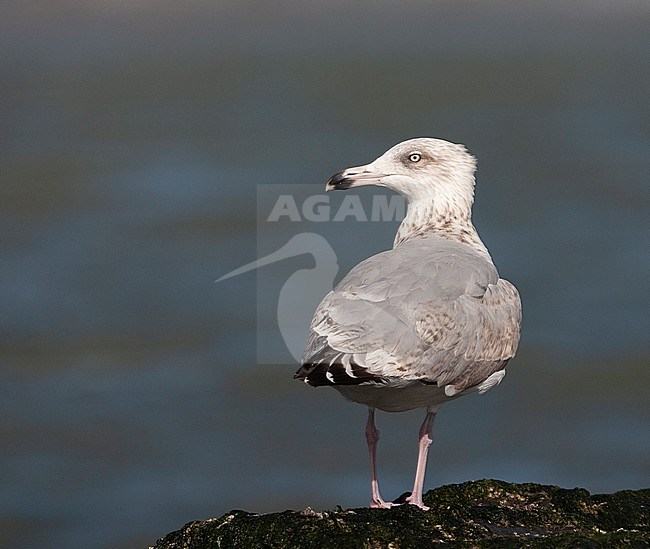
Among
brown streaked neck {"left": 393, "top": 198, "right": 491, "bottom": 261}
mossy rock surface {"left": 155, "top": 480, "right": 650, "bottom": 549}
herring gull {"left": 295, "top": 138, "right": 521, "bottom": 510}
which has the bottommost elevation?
mossy rock surface {"left": 155, "top": 480, "right": 650, "bottom": 549}

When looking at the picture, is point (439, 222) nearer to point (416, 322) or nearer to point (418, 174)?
point (418, 174)

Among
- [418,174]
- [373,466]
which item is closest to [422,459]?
[373,466]

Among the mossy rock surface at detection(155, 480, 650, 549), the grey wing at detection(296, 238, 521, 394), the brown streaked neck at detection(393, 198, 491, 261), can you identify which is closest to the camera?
the mossy rock surface at detection(155, 480, 650, 549)

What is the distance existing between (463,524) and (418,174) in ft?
10.2

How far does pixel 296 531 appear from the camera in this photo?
5703mm

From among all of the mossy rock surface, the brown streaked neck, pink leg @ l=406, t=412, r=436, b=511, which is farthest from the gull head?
the mossy rock surface

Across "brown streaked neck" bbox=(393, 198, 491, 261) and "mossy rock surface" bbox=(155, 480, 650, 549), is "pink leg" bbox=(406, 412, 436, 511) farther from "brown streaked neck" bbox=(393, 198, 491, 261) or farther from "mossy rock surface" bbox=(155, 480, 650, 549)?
"brown streaked neck" bbox=(393, 198, 491, 261)

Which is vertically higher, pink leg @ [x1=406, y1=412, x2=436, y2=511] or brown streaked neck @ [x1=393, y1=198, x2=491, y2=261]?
brown streaked neck @ [x1=393, y1=198, x2=491, y2=261]

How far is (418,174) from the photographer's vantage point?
8.36 m

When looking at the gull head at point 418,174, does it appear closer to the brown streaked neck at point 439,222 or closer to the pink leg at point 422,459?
the brown streaked neck at point 439,222

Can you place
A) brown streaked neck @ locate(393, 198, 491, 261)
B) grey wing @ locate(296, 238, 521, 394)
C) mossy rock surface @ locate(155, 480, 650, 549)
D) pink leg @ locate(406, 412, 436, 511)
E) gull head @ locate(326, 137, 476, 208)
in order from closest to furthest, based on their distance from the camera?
mossy rock surface @ locate(155, 480, 650, 549)
grey wing @ locate(296, 238, 521, 394)
pink leg @ locate(406, 412, 436, 511)
brown streaked neck @ locate(393, 198, 491, 261)
gull head @ locate(326, 137, 476, 208)

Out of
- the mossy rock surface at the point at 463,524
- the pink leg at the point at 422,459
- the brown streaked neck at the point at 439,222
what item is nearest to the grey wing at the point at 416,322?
the pink leg at the point at 422,459

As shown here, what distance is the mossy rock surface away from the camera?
218 inches

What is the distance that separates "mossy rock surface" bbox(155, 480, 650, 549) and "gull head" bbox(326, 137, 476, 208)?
98.6 inches
